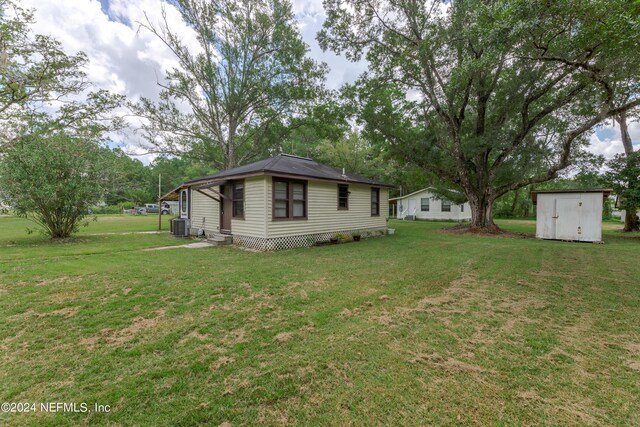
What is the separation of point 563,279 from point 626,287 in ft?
2.98

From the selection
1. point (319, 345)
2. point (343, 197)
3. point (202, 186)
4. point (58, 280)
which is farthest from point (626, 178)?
point (58, 280)

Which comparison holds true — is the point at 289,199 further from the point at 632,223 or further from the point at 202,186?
the point at 632,223

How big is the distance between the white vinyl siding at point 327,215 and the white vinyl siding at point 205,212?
70.7 inches

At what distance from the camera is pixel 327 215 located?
35.1ft

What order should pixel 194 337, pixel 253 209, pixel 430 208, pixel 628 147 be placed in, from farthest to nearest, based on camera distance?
pixel 430 208 < pixel 628 147 < pixel 253 209 < pixel 194 337

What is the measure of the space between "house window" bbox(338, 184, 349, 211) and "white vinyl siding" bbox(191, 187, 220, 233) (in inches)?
205

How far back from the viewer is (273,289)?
15.8 feet

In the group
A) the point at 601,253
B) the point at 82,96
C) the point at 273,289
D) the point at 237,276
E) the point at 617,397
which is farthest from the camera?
the point at 82,96

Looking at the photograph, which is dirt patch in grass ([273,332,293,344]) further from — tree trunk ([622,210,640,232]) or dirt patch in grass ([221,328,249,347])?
Result: tree trunk ([622,210,640,232])

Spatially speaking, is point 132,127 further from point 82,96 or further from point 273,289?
point 273,289

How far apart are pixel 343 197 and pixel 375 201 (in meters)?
2.79

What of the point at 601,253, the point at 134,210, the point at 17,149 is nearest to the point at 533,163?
the point at 601,253

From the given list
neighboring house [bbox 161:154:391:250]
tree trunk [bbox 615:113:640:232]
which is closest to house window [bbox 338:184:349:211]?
neighboring house [bbox 161:154:391:250]

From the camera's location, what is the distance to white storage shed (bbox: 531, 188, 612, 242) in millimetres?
10625
